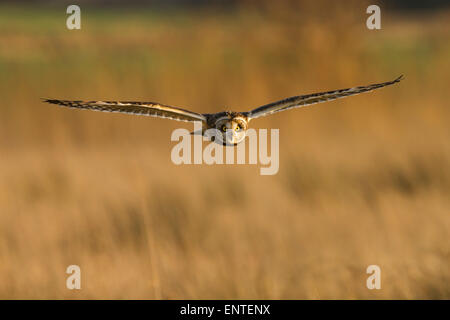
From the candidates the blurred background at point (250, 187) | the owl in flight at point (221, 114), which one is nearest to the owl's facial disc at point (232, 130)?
the owl in flight at point (221, 114)

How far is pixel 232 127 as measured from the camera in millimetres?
893

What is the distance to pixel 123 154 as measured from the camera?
6562 millimetres

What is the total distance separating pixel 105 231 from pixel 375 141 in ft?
8.37

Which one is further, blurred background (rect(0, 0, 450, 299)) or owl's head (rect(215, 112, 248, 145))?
blurred background (rect(0, 0, 450, 299))

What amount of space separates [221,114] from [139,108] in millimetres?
124

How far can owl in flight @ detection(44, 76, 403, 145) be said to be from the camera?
0.83 metres

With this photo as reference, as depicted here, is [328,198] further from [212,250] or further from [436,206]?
[212,250]

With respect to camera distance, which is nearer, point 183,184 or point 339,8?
point 183,184

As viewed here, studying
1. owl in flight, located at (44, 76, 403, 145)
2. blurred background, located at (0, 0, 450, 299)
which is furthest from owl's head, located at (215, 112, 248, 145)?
blurred background, located at (0, 0, 450, 299)

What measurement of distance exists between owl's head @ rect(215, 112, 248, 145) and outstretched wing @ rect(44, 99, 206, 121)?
0.12 ft

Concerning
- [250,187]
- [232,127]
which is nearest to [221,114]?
[232,127]

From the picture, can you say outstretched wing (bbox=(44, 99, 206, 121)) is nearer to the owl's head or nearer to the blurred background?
the owl's head

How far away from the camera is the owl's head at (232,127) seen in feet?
2.82

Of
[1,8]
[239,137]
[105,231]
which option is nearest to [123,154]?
[105,231]
